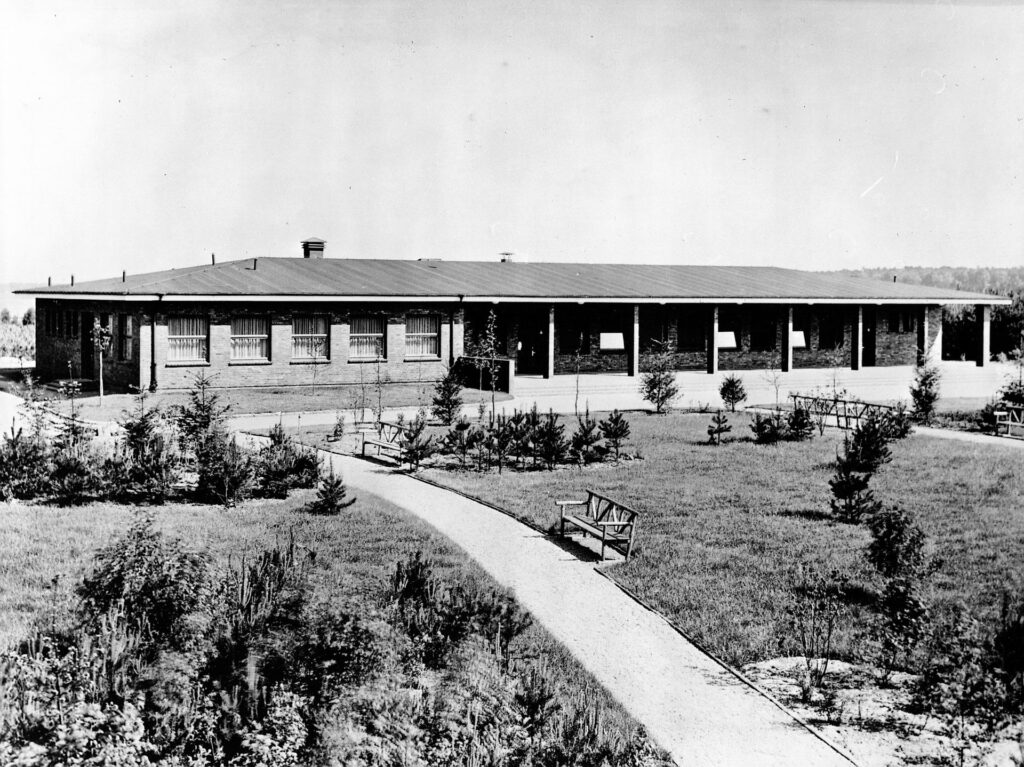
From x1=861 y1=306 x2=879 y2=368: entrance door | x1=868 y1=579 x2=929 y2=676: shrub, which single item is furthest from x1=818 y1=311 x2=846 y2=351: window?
x1=868 y1=579 x2=929 y2=676: shrub

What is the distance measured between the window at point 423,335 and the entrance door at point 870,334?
18023mm

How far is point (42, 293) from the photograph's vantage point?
91.2 feet

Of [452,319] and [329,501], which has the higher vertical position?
[452,319]

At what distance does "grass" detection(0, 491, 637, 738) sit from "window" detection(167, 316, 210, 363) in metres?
12.5

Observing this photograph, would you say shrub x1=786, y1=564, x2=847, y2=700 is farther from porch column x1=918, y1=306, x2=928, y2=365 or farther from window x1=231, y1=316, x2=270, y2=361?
porch column x1=918, y1=306, x2=928, y2=365

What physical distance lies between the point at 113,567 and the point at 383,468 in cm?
847

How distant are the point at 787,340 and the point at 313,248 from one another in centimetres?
1834

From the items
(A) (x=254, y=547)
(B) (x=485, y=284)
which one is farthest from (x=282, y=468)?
(B) (x=485, y=284)

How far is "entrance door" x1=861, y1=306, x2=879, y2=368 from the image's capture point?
36.1 meters

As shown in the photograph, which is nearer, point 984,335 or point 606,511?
point 606,511

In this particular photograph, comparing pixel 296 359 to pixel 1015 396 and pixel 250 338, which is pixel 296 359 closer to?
pixel 250 338

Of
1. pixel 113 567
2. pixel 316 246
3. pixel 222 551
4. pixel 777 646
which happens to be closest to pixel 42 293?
pixel 316 246

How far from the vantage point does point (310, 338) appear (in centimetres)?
2656

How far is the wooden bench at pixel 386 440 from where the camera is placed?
1686cm
